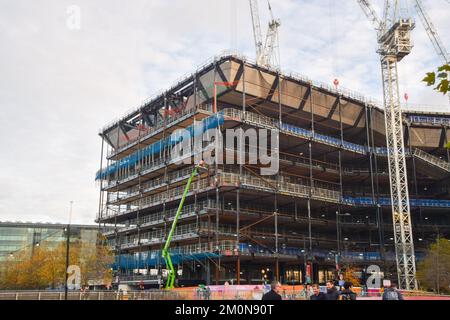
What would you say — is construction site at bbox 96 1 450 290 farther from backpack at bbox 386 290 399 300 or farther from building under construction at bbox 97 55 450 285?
backpack at bbox 386 290 399 300

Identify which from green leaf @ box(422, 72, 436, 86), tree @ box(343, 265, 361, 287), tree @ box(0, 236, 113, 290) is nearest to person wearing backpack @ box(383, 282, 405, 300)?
green leaf @ box(422, 72, 436, 86)

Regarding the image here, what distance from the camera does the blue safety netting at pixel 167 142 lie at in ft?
207

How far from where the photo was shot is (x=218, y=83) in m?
66.0

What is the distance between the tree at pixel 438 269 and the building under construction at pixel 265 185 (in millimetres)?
11323

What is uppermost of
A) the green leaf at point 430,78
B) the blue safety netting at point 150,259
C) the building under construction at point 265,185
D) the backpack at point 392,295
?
the building under construction at point 265,185

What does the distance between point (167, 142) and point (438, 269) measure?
40050 mm

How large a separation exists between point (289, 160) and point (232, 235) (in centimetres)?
1813

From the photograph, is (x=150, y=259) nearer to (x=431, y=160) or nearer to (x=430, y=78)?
(x=431, y=160)

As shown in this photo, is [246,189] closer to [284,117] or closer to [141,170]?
[284,117]

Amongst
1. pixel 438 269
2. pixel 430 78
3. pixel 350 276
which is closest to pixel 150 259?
pixel 350 276

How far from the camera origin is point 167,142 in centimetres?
7362
